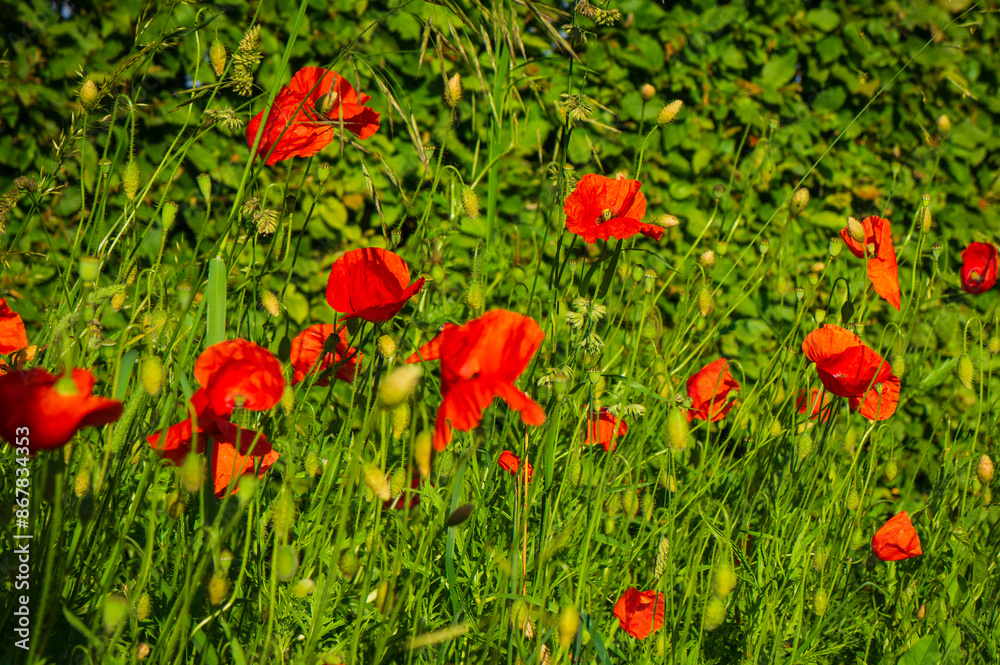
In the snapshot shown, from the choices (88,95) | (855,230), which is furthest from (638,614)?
(88,95)

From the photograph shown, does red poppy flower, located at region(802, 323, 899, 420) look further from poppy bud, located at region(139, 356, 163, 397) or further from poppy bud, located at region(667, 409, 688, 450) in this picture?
poppy bud, located at region(139, 356, 163, 397)

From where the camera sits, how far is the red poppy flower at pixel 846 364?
1.39m

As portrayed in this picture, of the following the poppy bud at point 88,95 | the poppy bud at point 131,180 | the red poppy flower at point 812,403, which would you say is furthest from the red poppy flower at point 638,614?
the poppy bud at point 88,95

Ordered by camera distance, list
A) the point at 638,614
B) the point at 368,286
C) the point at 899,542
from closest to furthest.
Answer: the point at 368,286
the point at 638,614
the point at 899,542

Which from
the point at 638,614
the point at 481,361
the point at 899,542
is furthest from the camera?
the point at 899,542

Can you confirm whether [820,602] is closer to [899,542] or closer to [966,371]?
[899,542]

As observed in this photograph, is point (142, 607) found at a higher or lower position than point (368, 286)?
lower

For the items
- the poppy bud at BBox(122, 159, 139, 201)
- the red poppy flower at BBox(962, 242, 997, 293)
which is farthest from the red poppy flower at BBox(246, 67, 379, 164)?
the red poppy flower at BBox(962, 242, 997, 293)

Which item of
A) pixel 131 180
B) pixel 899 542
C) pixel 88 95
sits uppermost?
pixel 88 95

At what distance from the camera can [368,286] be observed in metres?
1.12

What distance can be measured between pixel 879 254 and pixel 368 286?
3.40ft

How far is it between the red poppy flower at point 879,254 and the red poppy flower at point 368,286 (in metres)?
0.89

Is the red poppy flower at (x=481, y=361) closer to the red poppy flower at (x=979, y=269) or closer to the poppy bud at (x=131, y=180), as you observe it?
the poppy bud at (x=131, y=180)

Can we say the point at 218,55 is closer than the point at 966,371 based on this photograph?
Yes
